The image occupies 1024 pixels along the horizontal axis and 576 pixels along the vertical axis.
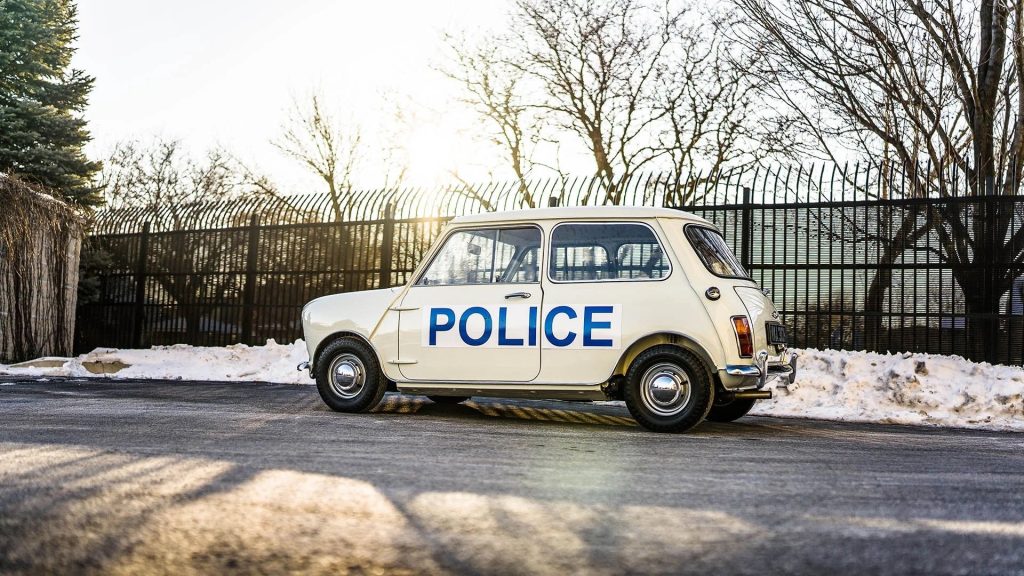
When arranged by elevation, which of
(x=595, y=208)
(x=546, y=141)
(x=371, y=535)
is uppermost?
(x=546, y=141)

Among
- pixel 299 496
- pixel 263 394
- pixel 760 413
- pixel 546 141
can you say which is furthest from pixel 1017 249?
pixel 546 141

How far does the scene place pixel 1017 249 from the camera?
11602 mm

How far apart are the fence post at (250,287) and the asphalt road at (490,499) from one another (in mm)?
8649

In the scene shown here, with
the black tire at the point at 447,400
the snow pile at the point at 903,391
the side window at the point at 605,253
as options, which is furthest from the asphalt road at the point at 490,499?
the black tire at the point at 447,400

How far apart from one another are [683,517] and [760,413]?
6180 millimetres

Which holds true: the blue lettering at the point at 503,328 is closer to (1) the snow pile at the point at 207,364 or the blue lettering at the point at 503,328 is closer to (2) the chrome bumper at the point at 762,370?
(2) the chrome bumper at the point at 762,370

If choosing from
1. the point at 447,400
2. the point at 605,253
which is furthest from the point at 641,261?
the point at 447,400

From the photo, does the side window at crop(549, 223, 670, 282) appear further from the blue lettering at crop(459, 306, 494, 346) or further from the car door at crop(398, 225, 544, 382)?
the blue lettering at crop(459, 306, 494, 346)

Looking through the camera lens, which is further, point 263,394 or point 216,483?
point 263,394

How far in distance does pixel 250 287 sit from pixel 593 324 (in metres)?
10.2

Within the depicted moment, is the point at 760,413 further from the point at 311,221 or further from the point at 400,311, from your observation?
the point at 311,221

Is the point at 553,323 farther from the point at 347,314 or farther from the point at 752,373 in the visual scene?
the point at 347,314

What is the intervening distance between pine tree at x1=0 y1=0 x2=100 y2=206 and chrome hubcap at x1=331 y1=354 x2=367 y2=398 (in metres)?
12.7

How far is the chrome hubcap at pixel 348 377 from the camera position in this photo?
863 centimetres
